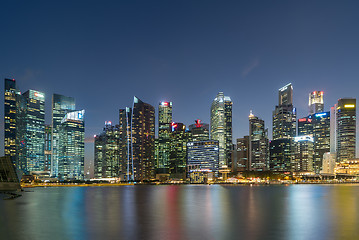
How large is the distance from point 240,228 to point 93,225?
18.7 m

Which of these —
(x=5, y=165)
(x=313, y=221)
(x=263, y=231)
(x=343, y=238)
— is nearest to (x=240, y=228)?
(x=263, y=231)

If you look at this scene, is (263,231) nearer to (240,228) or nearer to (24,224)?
(240,228)

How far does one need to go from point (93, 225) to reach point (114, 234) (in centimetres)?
852

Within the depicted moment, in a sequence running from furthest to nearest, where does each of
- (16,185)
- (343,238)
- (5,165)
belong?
1. (16,185)
2. (5,165)
3. (343,238)

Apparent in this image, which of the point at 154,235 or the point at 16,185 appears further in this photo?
the point at 16,185

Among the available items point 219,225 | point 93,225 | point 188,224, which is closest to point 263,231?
point 219,225

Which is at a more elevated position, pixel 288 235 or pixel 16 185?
pixel 288 235

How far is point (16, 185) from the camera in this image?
127 m

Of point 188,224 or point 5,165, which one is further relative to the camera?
point 5,165

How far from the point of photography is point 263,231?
38719 mm

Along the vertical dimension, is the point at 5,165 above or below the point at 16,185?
above

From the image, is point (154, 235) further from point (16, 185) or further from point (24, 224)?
point (16, 185)

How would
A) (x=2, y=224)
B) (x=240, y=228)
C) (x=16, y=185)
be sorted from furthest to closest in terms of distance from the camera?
(x=16, y=185), (x=2, y=224), (x=240, y=228)

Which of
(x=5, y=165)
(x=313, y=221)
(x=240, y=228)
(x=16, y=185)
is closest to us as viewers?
(x=240, y=228)
